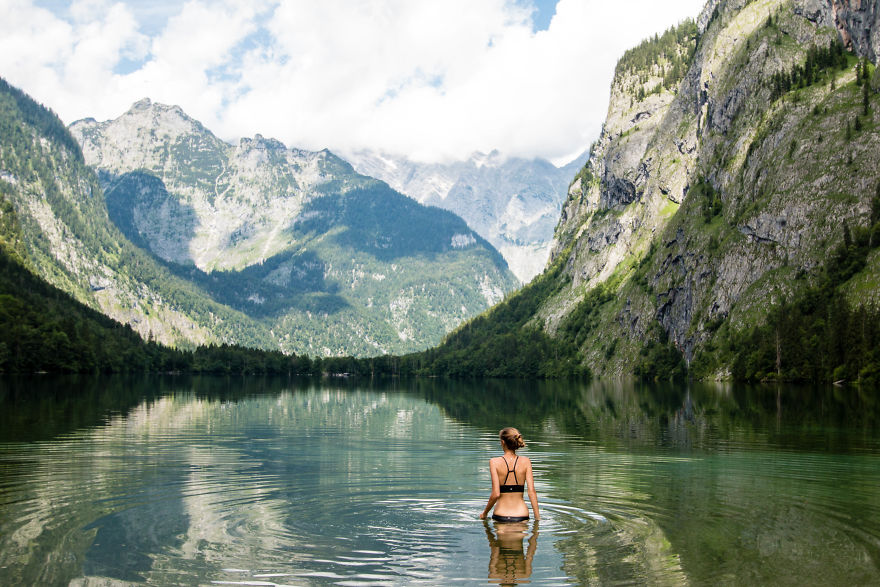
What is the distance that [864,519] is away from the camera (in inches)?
1075

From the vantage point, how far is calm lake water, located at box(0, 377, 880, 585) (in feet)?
69.1

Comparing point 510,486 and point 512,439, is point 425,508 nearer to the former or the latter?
point 510,486

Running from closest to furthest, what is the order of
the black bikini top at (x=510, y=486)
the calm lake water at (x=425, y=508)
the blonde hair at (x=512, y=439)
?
1. the calm lake water at (x=425, y=508)
2. the blonde hair at (x=512, y=439)
3. the black bikini top at (x=510, y=486)

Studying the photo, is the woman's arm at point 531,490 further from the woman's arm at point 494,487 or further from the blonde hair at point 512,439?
the woman's arm at point 494,487

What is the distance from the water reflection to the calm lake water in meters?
0.10

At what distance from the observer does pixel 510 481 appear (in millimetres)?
25453

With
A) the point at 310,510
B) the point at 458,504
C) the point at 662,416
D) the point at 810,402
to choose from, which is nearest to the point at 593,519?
the point at 458,504

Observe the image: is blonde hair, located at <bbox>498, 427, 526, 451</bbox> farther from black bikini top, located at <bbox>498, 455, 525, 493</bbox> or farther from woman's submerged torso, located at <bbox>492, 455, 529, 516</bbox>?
black bikini top, located at <bbox>498, 455, 525, 493</bbox>

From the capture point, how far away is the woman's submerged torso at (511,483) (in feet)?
82.2

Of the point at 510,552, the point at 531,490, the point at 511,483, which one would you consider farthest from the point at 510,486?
the point at 510,552

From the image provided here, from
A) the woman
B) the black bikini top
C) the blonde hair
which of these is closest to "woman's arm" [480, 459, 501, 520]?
the woman

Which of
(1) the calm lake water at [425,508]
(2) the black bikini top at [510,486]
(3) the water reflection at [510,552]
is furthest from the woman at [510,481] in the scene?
(1) the calm lake water at [425,508]

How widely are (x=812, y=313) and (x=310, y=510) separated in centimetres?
18271

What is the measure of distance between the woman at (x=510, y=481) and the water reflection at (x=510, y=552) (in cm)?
37
